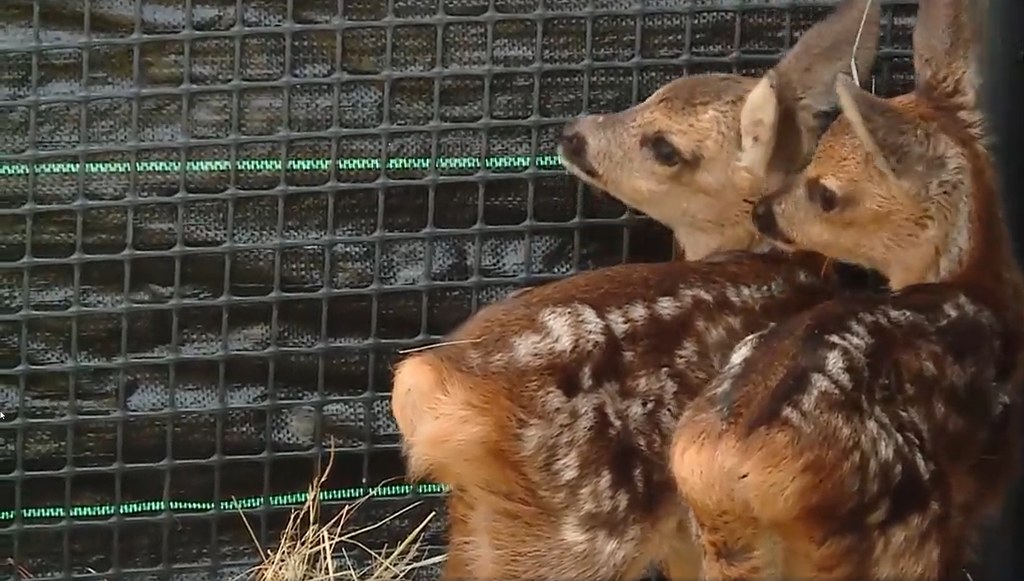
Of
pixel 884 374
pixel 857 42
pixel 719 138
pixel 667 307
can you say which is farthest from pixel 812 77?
pixel 884 374

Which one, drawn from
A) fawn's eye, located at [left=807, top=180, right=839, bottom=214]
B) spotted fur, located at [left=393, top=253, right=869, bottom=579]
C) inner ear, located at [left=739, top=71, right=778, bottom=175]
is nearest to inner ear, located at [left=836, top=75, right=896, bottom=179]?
fawn's eye, located at [left=807, top=180, right=839, bottom=214]

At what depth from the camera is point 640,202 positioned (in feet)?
10.4

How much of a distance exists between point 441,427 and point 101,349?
1200 millimetres

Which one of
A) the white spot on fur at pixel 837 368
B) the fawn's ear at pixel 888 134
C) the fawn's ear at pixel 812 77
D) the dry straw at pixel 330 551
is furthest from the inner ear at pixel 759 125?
the dry straw at pixel 330 551

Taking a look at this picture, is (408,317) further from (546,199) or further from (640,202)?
(640,202)

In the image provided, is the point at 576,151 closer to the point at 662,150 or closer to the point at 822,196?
the point at 662,150

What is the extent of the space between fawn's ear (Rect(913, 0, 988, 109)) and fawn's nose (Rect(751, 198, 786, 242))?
413mm

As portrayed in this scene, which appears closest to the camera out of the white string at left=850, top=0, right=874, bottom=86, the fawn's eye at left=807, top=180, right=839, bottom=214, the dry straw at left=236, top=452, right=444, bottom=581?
the fawn's eye at left=807, top=180, right=839, bottom=214

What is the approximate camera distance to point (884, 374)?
2488 millimetres

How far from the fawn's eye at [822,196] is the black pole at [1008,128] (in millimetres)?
528

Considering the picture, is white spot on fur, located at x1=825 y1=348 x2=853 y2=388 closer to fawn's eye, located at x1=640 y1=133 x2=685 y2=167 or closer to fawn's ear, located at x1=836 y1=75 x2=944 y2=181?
fawn's ear, located at x1=836 y1=75 x2=944 y2=181

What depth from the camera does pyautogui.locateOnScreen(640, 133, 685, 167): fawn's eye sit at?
3102 millimetres

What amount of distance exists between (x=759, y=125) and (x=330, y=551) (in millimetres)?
1328

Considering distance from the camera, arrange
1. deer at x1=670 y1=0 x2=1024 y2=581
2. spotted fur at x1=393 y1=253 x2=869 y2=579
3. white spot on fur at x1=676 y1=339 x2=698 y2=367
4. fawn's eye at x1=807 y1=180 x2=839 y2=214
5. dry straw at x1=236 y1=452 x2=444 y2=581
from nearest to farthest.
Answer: deer at x1=670 y1=0 x2=1024 y2=581 < spotted fur at x1=393 y1=253 x2=869 y2=579 < white spot on fur at x1=676 y1=339 x2=698 y2=367 < fawn's eye at x1=807 y1=180 x2=839 y2=214 < dry straw at x1=236 y1=452 x2=444 y2=581
